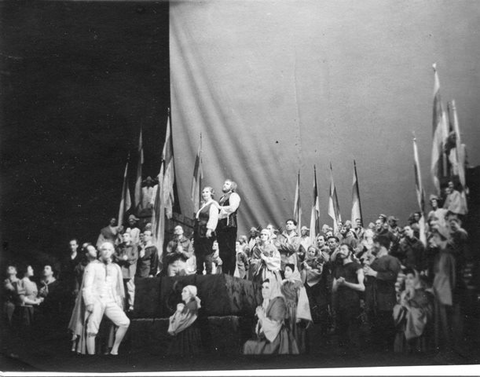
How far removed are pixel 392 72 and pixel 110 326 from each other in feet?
14.1

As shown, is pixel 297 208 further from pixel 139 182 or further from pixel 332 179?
pixel 139 182

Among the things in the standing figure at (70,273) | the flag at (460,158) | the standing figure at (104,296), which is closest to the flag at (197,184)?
the standing figure at (104,296)

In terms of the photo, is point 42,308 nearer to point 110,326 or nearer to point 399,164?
point 110,326

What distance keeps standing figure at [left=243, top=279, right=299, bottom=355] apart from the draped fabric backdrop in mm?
954

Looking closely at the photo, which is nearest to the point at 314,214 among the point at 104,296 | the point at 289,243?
the point at 289,243

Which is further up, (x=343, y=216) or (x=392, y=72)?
(x=392, y=72)

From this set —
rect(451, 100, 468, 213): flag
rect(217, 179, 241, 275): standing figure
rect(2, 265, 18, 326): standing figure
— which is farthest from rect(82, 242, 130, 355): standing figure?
rect(451, 100, 468, 213): flag

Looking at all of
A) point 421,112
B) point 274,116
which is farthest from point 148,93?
point 421,112

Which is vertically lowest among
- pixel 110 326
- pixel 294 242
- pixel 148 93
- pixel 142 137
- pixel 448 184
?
pixel 110 326

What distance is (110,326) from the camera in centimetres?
683

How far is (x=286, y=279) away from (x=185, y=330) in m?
1.26

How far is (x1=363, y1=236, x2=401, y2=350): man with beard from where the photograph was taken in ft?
22.1

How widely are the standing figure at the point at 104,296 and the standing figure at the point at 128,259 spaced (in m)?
0.06

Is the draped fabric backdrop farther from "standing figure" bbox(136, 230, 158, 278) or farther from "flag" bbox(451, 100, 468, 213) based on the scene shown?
"standing figure" bbox(136, 230, 158, 278)
